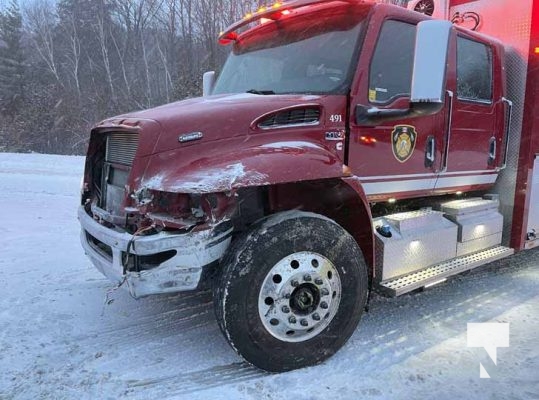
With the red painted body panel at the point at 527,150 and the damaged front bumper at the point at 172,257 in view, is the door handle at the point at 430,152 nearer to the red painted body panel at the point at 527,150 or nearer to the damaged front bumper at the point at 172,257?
the red painted body panel at the point at 527,150

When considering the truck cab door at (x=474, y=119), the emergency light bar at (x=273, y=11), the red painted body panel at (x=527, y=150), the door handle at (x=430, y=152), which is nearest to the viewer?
the emergency light bar at (x=273, y=11)

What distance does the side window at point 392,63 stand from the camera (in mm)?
3898

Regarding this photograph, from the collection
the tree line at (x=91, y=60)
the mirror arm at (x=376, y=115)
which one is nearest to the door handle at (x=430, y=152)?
the mirror arm at (x=376, y=115)

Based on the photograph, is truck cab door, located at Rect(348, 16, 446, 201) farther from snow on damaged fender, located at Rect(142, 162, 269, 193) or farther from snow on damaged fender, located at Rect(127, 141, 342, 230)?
snow on damaged fender, located at Rect(142, 162, 269, 193)

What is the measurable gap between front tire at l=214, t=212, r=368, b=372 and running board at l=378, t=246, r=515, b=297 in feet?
1.26

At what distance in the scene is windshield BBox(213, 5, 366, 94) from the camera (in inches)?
150

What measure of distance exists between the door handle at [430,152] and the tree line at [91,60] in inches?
842

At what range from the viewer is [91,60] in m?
35.2

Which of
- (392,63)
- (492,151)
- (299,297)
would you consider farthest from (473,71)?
(299,297)

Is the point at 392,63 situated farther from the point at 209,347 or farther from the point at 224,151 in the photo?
the point at 209,347

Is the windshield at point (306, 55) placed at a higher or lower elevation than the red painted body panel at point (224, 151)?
higher

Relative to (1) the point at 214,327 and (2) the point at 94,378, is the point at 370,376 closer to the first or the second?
(1) the point at 214,327

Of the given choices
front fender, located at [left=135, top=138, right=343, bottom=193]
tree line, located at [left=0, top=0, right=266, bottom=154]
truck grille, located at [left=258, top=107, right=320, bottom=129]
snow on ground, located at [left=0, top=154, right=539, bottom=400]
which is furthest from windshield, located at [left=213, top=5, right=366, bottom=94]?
tree line, located at [left=0, top=0, right=266, bottom=154]

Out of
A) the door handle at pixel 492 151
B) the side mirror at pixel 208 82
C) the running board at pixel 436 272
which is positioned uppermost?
the side mirror at pixel 208 82
